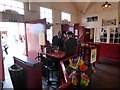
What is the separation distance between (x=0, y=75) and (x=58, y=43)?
2426 millimetres

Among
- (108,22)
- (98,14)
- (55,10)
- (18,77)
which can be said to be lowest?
(18,77)

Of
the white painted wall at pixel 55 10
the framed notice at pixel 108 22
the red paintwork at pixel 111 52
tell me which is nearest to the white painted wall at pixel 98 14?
the framed notice at pixel 108 22

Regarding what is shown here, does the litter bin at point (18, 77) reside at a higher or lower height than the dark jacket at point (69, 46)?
lower

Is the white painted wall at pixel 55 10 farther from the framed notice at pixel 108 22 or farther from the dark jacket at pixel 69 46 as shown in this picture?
the dark jacket at pixel 69 46

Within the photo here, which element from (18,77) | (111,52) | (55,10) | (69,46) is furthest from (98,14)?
(18,77)

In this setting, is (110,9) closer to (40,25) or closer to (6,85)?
(40,25)

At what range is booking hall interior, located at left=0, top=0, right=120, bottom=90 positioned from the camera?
9.55 feet

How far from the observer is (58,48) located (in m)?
4.80

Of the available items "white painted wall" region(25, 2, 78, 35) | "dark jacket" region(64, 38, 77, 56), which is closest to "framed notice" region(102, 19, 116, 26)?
"white painted wall" region(25, 2, 78, 35)

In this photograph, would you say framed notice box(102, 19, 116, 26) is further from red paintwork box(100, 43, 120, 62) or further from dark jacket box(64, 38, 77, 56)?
dark jacket box(64, 38, 77, 56)

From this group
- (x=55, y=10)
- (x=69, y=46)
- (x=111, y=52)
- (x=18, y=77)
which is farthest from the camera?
(x=55, y=10)

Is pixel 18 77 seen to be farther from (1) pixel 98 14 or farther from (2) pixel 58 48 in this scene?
(1) pixel 98 14

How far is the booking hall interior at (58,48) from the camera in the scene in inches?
115

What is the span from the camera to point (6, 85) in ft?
13.6
